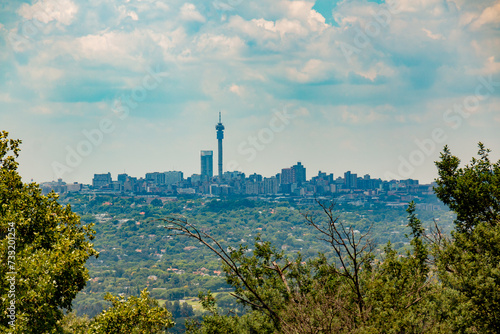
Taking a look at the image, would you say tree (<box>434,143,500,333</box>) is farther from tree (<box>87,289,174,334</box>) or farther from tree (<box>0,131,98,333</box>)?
tree (<box>0,131,98,333</box>)

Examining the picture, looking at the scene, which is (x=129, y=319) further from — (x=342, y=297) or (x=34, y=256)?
(x=342, y=297)

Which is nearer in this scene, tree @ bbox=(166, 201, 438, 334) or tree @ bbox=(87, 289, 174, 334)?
tree @ bbox=(166, 201, 438, 334)

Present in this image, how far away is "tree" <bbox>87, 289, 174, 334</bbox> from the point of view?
12.2 m

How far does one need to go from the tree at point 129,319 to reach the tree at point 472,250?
23.4ft

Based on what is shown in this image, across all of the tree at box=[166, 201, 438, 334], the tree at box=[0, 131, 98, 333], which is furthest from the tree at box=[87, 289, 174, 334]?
the tree at box=[166, 201, 438, 334]

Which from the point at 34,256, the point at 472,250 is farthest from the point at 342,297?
the point at 34,256

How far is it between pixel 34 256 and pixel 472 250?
12.0 metres

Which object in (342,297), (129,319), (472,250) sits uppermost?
(472,250)

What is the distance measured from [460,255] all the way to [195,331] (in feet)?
32.3

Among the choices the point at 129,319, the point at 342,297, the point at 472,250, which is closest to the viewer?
the point at 129,319

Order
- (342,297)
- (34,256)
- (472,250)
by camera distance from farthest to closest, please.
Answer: (472,250), (342,297), (34,256)

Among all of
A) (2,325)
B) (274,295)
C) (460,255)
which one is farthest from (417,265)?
(2,325)

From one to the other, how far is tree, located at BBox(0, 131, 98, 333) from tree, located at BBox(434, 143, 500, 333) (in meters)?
8.66

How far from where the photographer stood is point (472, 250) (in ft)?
49.5
